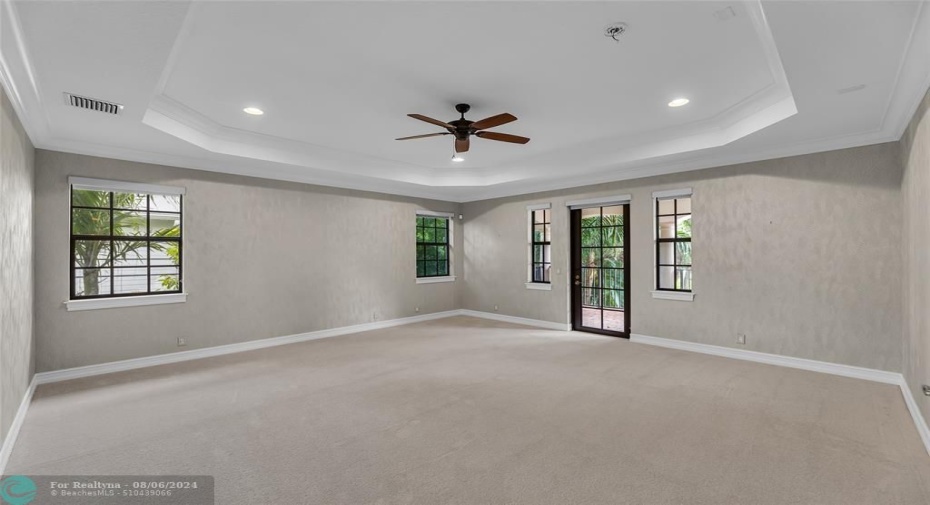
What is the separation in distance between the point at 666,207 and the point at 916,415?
348cm

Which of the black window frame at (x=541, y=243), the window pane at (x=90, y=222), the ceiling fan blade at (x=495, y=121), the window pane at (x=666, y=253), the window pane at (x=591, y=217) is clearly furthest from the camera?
the black window frame at (x=541, y=243)

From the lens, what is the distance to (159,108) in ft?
13.5

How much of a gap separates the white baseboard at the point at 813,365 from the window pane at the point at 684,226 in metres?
1.52

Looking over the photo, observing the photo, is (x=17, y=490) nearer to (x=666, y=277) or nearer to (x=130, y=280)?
(x=130, y=280)

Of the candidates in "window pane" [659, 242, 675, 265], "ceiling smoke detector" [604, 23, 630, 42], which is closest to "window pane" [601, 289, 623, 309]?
"window pane" [659, 242, 675, 265]

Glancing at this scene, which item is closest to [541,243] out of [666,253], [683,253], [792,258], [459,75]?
[666,253]

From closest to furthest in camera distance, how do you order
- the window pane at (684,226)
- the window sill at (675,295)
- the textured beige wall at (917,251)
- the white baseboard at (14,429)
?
the white baseboard at (14,429), the textured beige wall at (917,251), the window sill at (675,295), the window pane at (684,226)

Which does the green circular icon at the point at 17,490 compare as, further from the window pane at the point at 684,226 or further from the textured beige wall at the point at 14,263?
the window pane at the point at 684,226

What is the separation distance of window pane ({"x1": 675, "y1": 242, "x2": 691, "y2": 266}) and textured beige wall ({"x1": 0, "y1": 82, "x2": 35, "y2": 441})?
701 cm

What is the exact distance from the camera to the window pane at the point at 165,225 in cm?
510

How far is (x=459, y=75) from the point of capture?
3580 millimetres

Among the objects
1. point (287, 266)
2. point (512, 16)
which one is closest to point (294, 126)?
point (287, 266)

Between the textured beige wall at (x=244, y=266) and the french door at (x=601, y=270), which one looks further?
the french door at (x=601, y=270)

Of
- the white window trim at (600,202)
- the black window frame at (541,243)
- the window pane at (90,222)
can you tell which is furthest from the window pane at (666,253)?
the window pane at (90,222)
